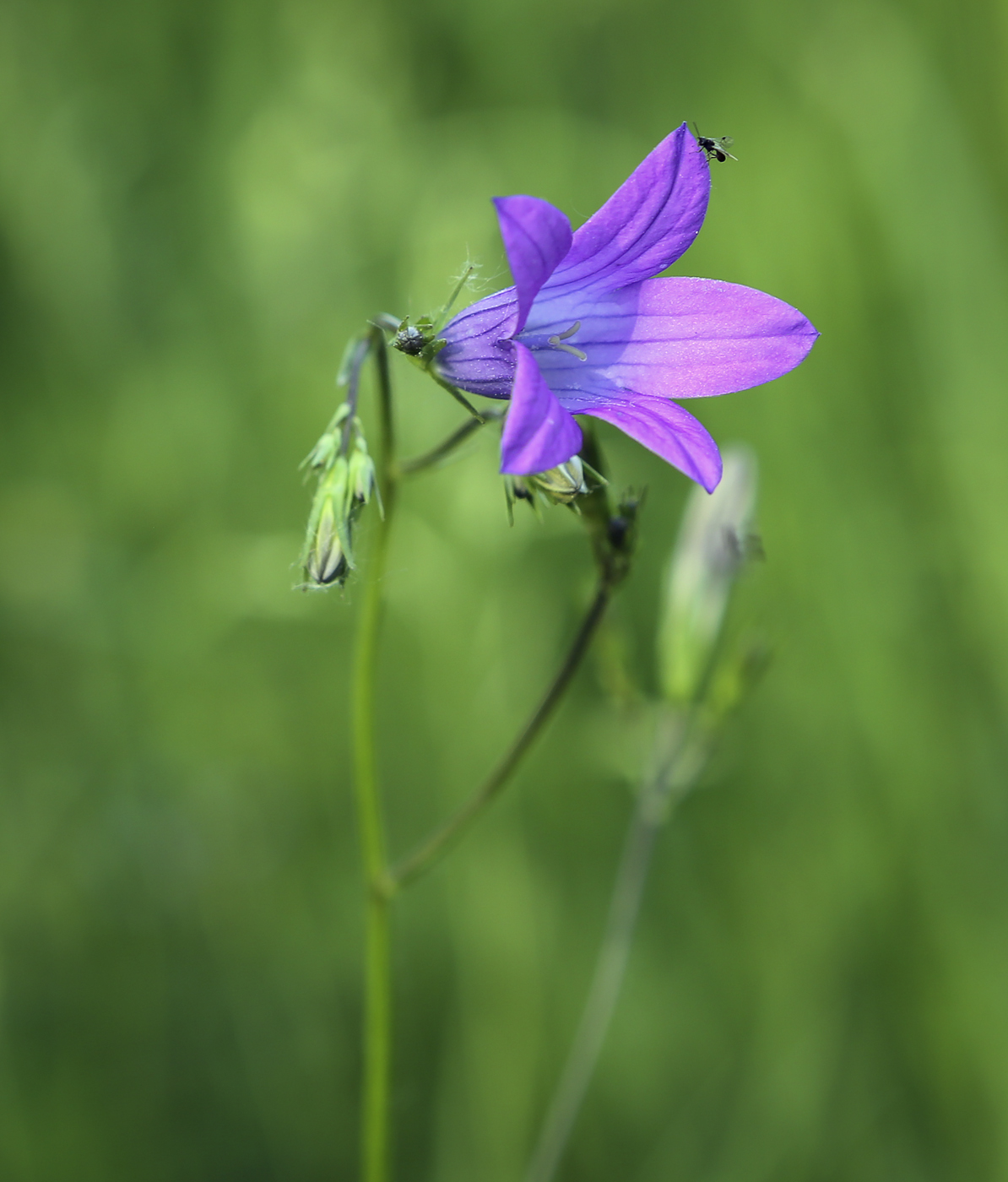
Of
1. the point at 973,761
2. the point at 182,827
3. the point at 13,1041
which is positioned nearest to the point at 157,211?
the point at 182,827

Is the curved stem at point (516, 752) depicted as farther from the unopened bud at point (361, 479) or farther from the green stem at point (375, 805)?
the unopened bud at point (361, 479)

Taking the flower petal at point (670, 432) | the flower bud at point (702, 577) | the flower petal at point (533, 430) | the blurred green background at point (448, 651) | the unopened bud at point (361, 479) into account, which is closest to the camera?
the flower petal at point (533, 430)

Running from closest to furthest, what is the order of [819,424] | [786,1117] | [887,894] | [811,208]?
[786,1117], [887,894], [819,424], [811,208]

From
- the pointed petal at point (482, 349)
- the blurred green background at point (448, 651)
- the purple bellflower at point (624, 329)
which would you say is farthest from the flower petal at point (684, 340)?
the blurred green background at point (448, 651)

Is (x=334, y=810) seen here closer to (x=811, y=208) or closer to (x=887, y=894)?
(x=887, y=894)

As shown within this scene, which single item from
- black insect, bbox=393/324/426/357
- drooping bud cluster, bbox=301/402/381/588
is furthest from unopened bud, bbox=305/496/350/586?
black insect, bbox=393/324/426/357

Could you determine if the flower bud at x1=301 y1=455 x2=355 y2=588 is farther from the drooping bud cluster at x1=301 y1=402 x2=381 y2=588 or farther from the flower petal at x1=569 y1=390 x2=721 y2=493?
the flower petal at x1=569 y1=390 x2=721 y2=493

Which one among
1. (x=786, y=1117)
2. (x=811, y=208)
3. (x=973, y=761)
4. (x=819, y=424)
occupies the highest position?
(x=811, y=208)
